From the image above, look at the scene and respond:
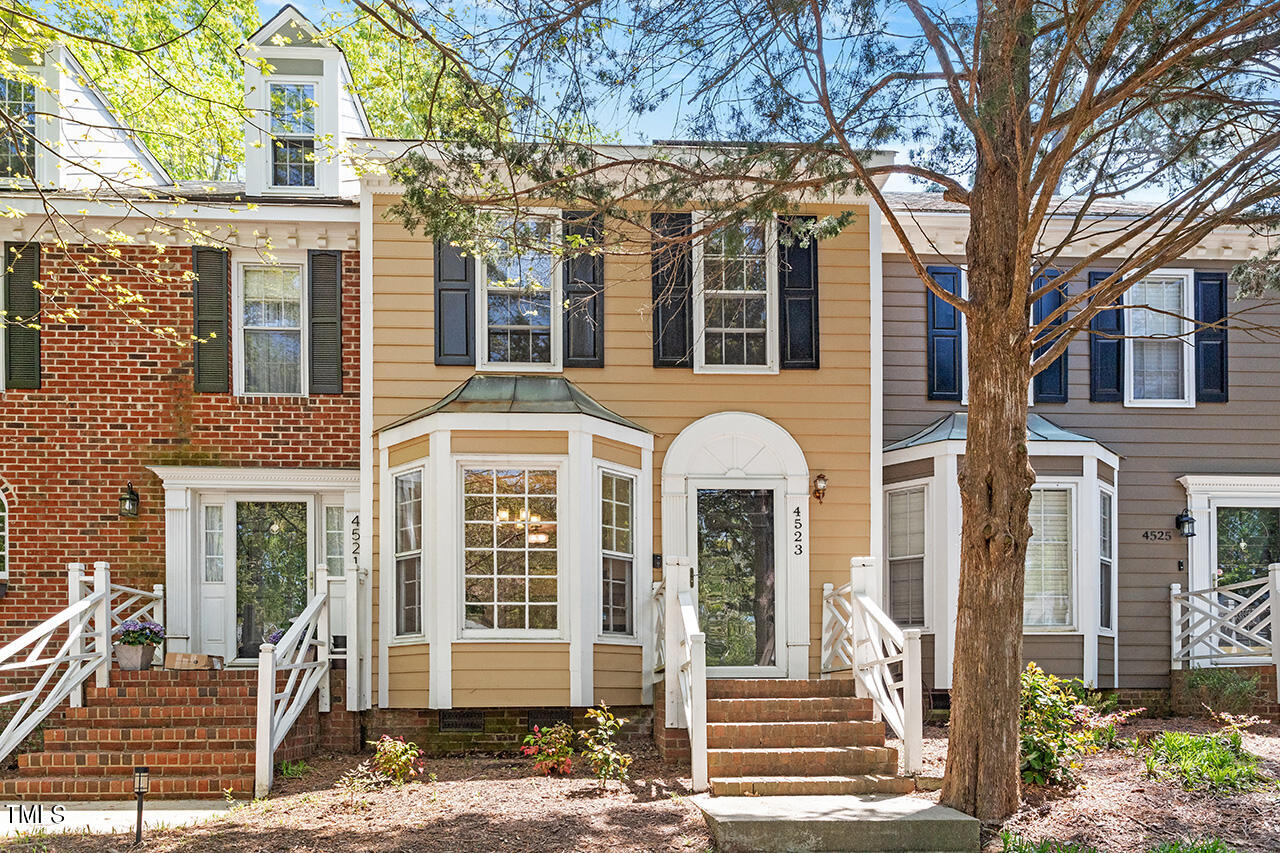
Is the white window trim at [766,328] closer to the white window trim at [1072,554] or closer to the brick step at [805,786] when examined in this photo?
the white window trim at [1072,554]

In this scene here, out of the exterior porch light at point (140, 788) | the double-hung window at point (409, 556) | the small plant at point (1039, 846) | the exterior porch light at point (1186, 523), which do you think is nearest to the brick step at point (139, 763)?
the double-hung window at point (409, 556)

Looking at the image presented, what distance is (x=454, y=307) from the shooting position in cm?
1069

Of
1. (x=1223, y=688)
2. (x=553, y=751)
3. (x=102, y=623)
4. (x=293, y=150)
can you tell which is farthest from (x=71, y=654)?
(x=1223, y=688)

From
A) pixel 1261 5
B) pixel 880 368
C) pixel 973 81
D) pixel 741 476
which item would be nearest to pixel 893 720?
pixel 741 476

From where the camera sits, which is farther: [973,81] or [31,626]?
[31,626]

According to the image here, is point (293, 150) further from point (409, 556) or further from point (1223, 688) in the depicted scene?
point (1223, 688)

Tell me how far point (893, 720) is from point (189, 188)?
31.3ft

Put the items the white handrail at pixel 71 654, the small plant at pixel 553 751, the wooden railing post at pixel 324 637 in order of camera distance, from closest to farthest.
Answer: the small plant at pixel 553 751 < the white handrail at pixel 71 654 < the wooden railing post at pixel 324 637

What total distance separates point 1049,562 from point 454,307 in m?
6.62

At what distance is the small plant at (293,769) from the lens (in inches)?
357

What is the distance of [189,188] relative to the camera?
1259cm

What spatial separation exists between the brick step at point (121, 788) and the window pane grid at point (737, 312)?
5.66m

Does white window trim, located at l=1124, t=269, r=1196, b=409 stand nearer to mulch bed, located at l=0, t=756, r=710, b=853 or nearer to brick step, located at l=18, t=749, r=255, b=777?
mulch bed, located at l=0, t=756, r=710, b=853

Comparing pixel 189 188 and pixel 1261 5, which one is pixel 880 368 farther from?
pixel 189 188
